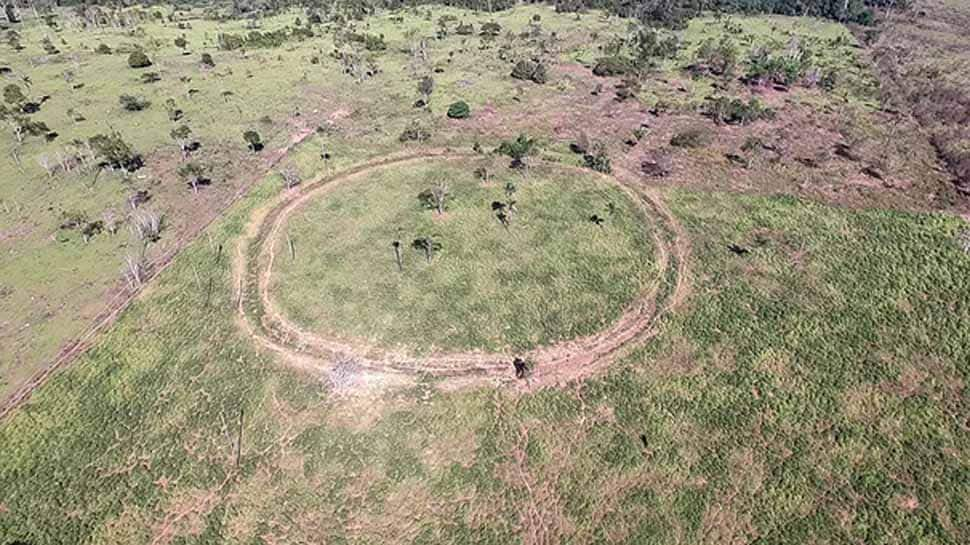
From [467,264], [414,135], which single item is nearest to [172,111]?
[414,135]

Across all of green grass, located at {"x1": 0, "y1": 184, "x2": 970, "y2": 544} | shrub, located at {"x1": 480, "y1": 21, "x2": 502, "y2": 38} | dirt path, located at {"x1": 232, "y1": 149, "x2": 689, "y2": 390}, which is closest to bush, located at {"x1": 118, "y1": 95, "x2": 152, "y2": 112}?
dirt path, located at {"x1": 232, "y1": 149, "x2": 689, "y2": 390}

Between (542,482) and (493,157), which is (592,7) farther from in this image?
(542,482)

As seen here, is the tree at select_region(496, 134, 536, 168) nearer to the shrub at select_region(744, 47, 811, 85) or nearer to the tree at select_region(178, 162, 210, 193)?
the tree at select_region(178, 162, 210, 193)

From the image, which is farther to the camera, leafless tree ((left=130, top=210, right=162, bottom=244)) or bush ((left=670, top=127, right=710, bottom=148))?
bush ((left=670, top=127, right=710, bottom=148))

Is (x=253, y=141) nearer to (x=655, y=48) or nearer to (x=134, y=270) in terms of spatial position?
(x=134, y=270)

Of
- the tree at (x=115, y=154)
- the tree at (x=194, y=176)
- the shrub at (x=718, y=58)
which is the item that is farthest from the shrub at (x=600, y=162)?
the tree at (x=115, y=154)

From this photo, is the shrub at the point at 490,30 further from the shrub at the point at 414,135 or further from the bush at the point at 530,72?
the shrub at the point at 414,135
